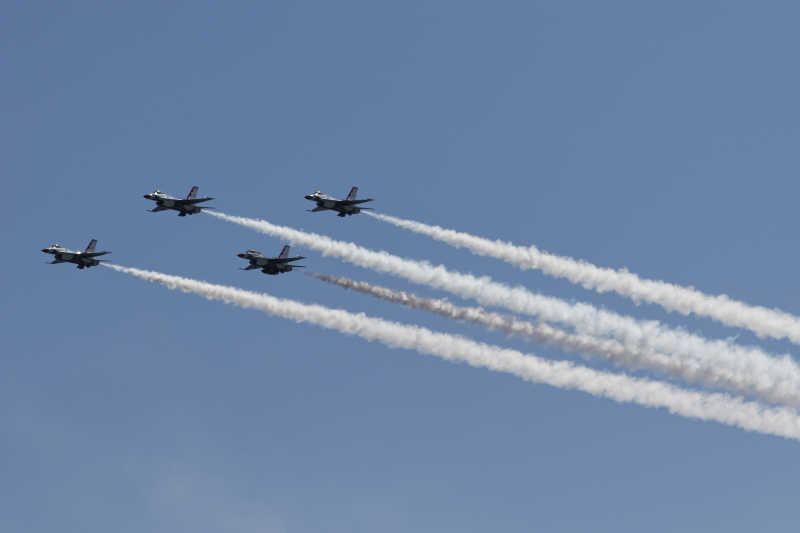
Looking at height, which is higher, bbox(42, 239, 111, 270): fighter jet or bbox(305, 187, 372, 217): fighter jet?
bbox(305, 187, 372, 217): fighter jet

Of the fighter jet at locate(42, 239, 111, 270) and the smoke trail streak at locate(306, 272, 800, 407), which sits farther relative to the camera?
the fighter jet at locate(42, 239, 111, 270)

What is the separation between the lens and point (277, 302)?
117562 mm

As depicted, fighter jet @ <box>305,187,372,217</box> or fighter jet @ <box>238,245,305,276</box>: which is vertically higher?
fighter jet @ <box>305,187,372,217</box>

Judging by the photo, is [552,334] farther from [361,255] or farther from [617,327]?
[361,255]

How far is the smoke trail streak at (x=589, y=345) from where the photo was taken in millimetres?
101312

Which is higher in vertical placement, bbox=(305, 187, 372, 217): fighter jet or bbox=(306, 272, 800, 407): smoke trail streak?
bbox=(305, 187, 372, 217): fighter jet

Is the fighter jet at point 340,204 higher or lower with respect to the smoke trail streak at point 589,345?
higher

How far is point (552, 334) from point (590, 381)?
179 inches

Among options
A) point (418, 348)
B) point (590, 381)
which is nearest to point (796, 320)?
point (590, 381)

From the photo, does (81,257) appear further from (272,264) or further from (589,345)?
(589,345)

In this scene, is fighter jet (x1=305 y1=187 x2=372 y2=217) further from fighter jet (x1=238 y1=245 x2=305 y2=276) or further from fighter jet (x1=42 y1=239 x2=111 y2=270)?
fighter jet (x1=42 y1=239 x2=111 y2=270)

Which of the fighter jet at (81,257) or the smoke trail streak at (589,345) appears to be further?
the fighter jet at (81,257)

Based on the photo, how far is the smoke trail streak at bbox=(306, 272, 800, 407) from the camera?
10131 centimetres

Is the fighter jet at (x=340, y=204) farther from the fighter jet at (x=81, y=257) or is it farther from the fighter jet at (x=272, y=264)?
the fighter jet at (x=81, y=257)
